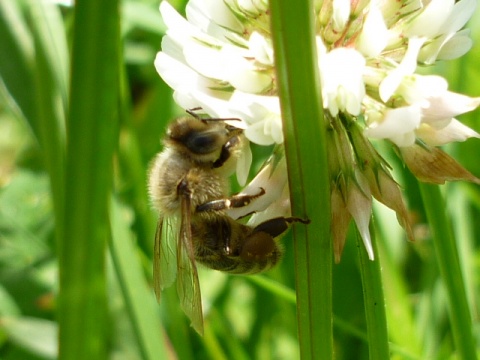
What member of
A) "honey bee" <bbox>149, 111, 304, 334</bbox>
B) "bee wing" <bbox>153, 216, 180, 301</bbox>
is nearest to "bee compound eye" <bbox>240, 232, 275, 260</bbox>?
"honey bee" <bbox>149, 111, 304, 334</bbox>

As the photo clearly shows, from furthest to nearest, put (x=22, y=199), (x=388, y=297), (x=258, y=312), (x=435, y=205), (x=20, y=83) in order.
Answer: (x=22, y=199) → (x=258, y=312) → (x=388, y=297) → (x=20, y=83) → (x=435, y=205)

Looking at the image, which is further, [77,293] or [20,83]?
[20,83]

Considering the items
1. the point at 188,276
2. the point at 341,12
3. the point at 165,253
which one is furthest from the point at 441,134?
the point at 165,253

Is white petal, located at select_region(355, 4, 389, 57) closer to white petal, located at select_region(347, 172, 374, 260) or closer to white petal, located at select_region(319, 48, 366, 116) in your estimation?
Result: white petal, located at select_region(319, 48, 366, 116)

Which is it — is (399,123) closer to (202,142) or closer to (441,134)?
(441,134)

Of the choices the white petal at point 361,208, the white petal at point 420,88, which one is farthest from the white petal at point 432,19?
the white petal at point 361,208

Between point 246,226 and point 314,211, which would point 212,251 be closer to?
point 246,226

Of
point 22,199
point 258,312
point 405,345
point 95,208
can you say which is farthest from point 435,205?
point 22,199
